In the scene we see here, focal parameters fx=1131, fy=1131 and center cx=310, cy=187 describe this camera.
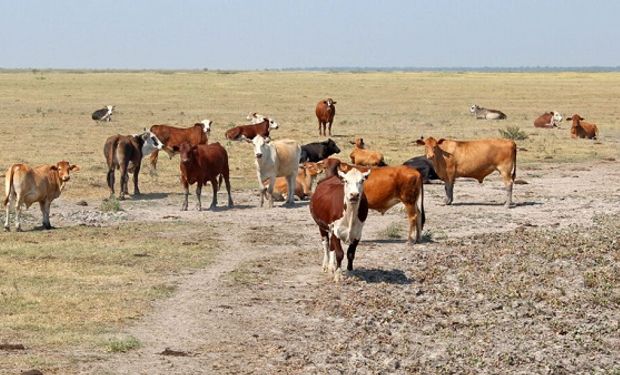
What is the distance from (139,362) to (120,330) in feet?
4.15

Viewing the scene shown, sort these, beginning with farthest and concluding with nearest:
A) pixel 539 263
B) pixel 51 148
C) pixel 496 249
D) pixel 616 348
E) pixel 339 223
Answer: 1. pixel 51 148
2. pixel 496 249
3. pixel 539 263
4. pixel 339 223
5. pixel 616 348

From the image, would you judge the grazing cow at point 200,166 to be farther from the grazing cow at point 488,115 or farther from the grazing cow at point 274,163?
the grazing cow at point 488,115

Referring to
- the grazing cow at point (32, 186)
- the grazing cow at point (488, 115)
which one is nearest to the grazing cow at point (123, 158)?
the grazing cow at point (32, 186)

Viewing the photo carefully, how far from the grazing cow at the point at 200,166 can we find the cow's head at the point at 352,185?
23.7ft

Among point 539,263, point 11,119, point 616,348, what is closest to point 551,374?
point 616,348

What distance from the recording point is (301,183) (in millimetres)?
21766

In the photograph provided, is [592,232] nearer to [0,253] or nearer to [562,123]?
[0,253]

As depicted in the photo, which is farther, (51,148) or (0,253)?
(51,148)

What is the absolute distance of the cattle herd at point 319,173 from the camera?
13.6 meters

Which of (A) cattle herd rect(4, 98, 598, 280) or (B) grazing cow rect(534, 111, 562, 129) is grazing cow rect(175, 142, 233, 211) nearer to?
(A) cattle herd rect(4, 98, 598, 280)

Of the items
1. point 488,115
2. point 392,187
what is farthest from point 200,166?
point 488,115

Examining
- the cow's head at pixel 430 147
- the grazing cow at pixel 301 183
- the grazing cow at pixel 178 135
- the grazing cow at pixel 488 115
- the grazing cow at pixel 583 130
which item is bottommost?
the grazing cow at pixel 488 115

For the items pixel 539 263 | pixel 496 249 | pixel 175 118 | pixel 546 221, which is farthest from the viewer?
pixel 175 118

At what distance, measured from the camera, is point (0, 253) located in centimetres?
1523
